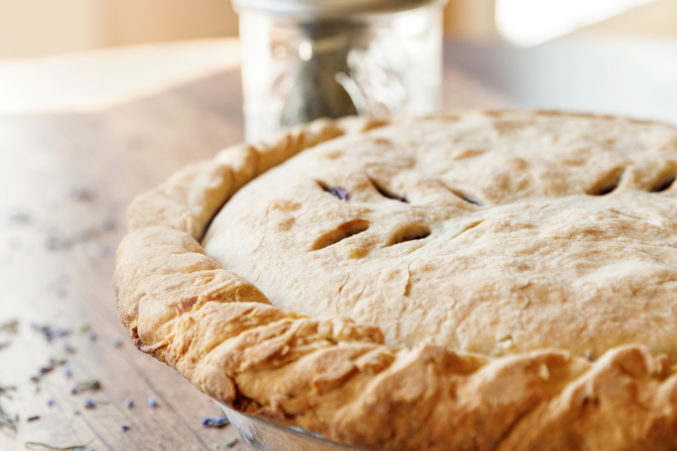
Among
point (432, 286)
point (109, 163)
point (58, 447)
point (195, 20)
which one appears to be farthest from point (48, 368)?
point (195, 20)

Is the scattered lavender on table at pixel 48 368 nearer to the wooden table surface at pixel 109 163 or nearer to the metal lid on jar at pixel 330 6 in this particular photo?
the wooden table surface at pixel 109 163

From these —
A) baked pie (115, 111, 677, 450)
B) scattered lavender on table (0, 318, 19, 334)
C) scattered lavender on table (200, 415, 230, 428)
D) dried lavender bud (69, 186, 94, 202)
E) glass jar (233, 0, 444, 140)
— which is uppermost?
glass jar (233, 0, 444, 140)

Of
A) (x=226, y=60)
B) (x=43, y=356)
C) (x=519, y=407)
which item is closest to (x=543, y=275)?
(x=519, y=407)

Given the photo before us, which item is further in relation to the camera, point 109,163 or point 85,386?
point 109,163

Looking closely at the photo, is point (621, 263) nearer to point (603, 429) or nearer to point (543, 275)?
point (543, 275)

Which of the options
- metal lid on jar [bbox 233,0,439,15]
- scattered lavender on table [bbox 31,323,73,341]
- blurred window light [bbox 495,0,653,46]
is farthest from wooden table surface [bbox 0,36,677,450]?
blurred window light [bbox 495,0,653,46]

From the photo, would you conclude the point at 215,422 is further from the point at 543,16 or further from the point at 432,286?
the point at 543,16

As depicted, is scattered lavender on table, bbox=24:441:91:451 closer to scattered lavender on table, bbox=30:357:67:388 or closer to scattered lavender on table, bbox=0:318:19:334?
scattered lavender on table, bbox=30:357:67:388
